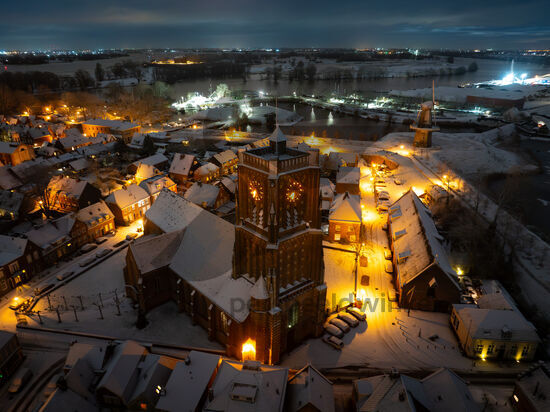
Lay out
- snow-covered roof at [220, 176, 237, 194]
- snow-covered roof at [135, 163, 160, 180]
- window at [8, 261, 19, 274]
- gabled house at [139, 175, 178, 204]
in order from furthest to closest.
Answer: snow-covered roof at [135, 163, 160, 180], snow-covered roof at [220, 176, 237, 194], gabled house at [139, 175, 178, 204], window at [8, 261, 19, 274]

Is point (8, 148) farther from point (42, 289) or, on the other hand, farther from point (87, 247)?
point (42, 289)

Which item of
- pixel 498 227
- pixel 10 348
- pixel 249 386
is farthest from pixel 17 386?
pixel 498 227

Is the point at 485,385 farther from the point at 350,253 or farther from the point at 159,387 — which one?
the point at 159,387

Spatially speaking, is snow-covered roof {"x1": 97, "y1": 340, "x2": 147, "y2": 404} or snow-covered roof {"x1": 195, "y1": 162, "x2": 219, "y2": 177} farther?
snow-covered roof {"x1": 195, "y1": 162, "x2": 219, "y2": 177}

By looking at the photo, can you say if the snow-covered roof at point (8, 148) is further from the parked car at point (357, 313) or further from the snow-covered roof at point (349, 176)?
the parked car at point (357, 313)

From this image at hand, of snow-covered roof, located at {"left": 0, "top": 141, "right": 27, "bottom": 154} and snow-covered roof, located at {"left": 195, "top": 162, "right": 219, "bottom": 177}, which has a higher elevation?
snow-covered roof, located at {"left": 0, "top": 141, "right": 27, "bottom": 154}

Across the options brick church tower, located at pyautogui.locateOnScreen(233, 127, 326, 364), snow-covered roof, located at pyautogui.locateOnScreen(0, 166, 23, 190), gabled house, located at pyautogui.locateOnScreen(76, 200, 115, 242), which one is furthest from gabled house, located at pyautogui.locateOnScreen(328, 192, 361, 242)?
snow-covered roof, located at pyautogui.locateOnScreen(0, 166, 23, 190)

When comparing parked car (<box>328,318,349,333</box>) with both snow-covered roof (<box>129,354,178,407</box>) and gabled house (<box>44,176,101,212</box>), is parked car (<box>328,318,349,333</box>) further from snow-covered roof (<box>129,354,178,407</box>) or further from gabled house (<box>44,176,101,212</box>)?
gabled house (<box>44,176,101,212</box>)

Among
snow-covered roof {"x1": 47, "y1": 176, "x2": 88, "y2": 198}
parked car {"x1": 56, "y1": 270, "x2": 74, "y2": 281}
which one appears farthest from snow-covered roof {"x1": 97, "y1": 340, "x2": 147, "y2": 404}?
snow-covered roof {"x1": 47, "y1": 176, "x2": 88, "y2": 198}

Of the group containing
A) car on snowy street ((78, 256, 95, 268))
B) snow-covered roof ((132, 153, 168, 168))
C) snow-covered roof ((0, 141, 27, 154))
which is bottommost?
car on snowy street ((78, 256, 95, 268))

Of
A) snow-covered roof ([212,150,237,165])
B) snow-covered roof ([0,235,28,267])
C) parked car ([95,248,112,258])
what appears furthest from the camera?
snow-covered roof ([212,150,237,165])
